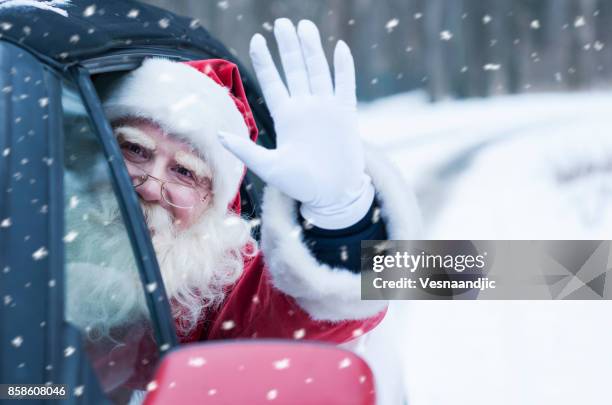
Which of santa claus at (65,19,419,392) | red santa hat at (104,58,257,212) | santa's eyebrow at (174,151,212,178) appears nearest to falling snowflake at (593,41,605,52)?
santa claus at (65,19,419,392)

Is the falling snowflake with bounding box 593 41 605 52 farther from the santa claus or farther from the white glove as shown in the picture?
the white glove

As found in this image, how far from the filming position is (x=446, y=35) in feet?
63.6

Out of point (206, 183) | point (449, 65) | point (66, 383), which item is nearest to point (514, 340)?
point (206, 183)

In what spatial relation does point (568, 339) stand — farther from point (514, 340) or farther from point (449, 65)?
point (449, 65)

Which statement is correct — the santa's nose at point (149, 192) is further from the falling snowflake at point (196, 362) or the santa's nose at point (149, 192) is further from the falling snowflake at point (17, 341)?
the falling snowflake at point (196, 362)

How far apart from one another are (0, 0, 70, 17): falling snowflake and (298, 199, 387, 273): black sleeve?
72cm

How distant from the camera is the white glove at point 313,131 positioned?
5.48 ft

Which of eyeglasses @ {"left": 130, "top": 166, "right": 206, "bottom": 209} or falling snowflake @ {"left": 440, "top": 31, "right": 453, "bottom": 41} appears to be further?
falling snowflake @ {"left": 440, "top": 31, "right": 453, "bottom": 41}

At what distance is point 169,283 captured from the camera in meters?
1.91

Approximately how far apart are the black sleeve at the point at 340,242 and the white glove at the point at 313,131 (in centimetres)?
2

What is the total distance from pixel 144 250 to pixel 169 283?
0.47 m

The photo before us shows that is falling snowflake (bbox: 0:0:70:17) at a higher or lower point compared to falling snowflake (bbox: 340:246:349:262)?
higher

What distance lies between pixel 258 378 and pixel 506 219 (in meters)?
6.13

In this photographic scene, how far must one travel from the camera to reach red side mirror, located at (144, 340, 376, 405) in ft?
3.29
